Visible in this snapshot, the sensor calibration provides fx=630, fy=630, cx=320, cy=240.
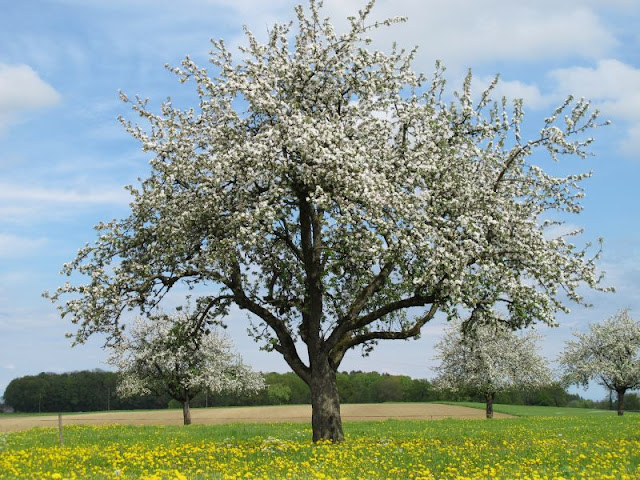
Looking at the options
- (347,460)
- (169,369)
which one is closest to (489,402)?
(169,369)

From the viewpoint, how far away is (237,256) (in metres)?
23.6

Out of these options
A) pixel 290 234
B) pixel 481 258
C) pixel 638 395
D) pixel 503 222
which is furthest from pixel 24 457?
pixel 638 395

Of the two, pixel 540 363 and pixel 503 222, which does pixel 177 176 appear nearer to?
pixel 503 222

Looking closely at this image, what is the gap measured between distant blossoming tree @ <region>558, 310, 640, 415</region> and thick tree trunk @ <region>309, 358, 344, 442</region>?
49309 millimetres

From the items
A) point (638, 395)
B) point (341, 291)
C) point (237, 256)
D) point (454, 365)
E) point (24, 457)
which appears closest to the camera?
point (24, 457)

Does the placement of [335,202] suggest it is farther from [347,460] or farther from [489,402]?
[489,402]

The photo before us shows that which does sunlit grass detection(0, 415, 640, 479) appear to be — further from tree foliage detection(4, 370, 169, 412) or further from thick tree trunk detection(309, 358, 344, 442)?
tree foliage detection(4, 370, 169, 412)

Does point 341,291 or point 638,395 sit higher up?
point 341,291

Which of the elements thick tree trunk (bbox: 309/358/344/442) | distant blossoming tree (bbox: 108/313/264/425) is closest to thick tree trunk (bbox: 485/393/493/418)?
distant blossoming tree (bbox: 108/313/264/425)

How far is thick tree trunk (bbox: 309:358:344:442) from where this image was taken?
23625 millimetres

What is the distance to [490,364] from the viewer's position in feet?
194

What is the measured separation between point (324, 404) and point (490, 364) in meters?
39.2

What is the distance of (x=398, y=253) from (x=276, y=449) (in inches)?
310

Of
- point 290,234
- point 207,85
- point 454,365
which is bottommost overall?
point 454,365
